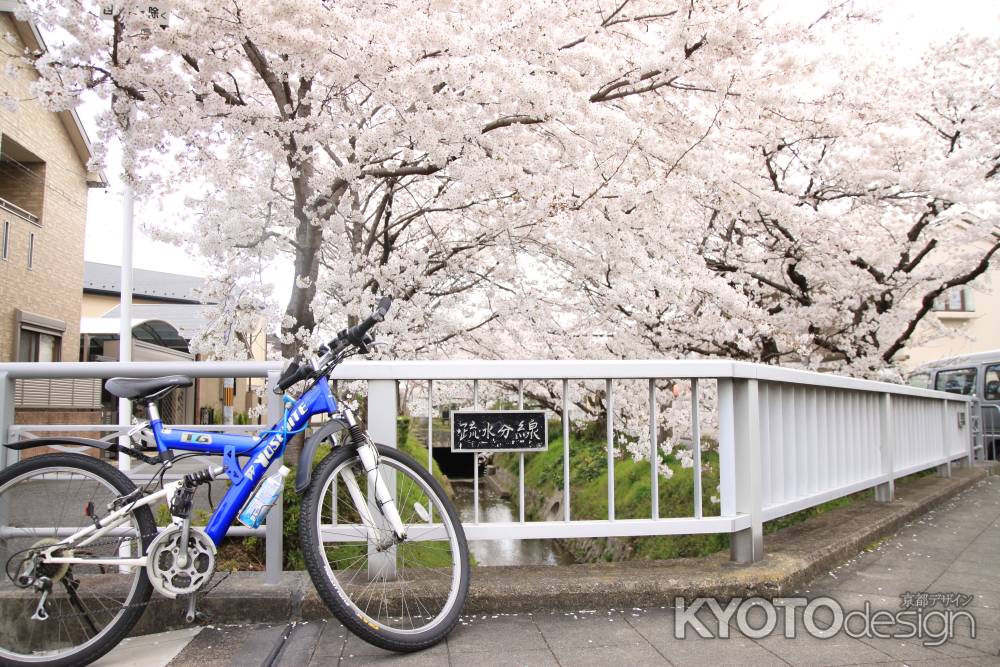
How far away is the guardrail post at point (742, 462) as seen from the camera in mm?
3391

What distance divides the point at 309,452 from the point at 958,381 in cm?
1893

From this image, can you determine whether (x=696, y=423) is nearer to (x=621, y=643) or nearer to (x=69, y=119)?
(x=621, y=643)

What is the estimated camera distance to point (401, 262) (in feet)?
24.9

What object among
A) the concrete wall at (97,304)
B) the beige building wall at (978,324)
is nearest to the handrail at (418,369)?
the concrete wall at (97,304)

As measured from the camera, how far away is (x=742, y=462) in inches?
135

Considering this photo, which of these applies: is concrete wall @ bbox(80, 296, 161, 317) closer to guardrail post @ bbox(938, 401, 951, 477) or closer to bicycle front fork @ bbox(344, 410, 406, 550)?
guardrail post @ bbox(938, 401, 951, 477)

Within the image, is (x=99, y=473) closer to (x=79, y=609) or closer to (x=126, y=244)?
(x=79, y=609)

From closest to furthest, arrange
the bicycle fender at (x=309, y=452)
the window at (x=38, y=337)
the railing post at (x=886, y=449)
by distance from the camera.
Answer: the bicycle fender at (x=309, y=452) → the railing post at (x=886, y=449) → the window at (x=38, y=337)

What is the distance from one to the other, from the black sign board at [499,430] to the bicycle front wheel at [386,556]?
0.36 meters

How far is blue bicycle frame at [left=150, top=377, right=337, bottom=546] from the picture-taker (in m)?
2.64

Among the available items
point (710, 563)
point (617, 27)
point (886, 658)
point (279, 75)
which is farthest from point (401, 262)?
point (886, 658)

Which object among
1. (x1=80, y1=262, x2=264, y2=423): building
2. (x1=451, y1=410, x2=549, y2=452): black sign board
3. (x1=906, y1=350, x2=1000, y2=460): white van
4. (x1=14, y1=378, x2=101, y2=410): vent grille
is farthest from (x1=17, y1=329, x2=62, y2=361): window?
(x1=906, y1=350, x2=1000, y2=460): white van

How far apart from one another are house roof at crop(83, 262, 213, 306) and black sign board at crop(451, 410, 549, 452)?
21.0 meters

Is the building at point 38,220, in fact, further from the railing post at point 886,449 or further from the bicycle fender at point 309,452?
the railing post at point 886,449
